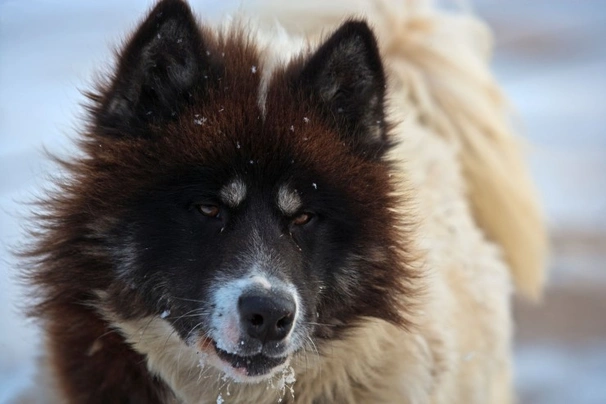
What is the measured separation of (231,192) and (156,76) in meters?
0.52

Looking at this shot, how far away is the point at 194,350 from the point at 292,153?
2.54ft

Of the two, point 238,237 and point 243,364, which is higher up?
point 238,237

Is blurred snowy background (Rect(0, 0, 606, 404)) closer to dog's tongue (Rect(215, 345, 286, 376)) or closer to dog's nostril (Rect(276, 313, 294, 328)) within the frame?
dog's tongue (Rect(215, 345, 286, 376))

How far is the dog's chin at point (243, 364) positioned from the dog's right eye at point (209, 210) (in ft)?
1.41

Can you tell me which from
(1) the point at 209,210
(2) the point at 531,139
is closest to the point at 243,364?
(1) the point at 209,210

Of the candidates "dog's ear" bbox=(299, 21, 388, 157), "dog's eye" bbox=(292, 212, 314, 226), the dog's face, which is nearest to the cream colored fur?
"dog's ear" bbox=(299, 21, 388, 157)

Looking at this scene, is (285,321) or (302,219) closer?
(285,321)

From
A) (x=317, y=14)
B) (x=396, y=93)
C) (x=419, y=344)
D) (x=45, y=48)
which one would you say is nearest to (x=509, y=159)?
(x=396, y=93)

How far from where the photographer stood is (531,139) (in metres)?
9.22

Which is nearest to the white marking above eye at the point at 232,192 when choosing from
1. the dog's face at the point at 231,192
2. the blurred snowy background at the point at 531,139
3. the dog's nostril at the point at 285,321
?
the dog's face at the point at 231,192

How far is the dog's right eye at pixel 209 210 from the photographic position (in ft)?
10.0

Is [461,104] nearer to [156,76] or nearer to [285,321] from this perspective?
[156,76]

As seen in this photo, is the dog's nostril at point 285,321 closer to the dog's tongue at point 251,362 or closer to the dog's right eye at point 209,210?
the dog's tongue at point 251,362

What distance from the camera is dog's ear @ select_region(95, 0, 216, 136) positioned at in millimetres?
3127
